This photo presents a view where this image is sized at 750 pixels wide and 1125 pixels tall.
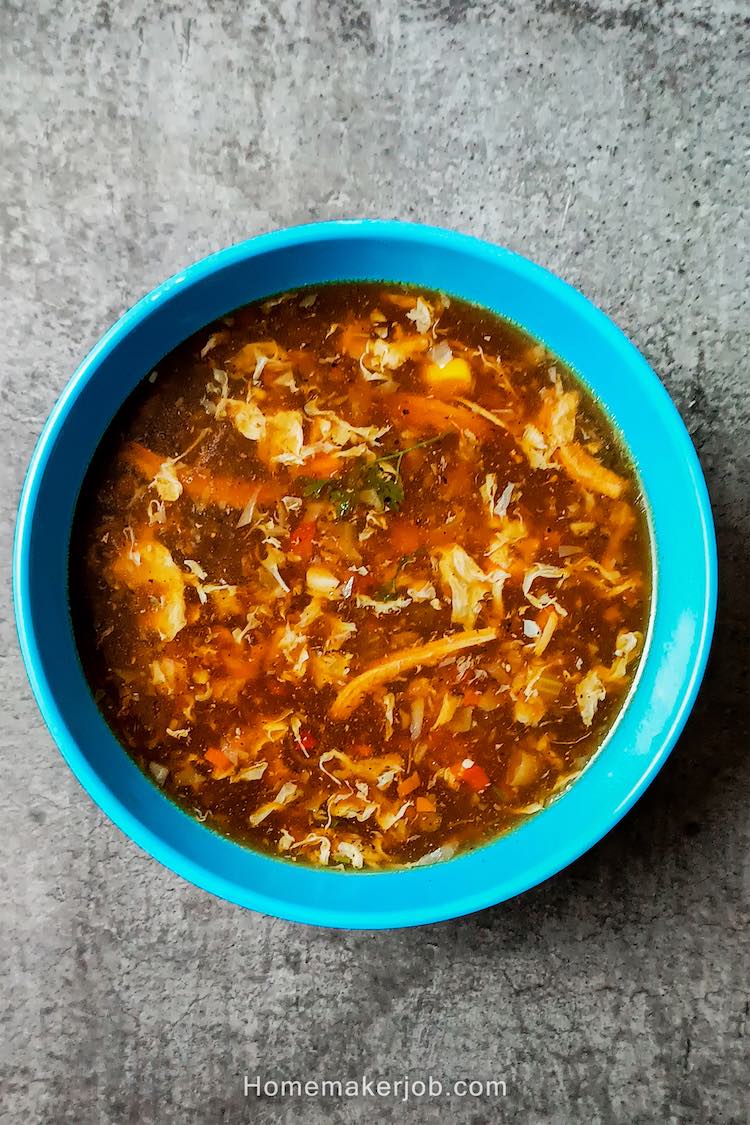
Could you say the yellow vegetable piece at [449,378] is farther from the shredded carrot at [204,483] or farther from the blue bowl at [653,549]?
the shredded carrot at [204,483]

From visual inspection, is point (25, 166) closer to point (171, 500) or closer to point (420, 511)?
point (171, 500)

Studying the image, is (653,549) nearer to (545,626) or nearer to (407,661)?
(545,626)

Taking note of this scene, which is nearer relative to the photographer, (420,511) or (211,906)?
(420,511)

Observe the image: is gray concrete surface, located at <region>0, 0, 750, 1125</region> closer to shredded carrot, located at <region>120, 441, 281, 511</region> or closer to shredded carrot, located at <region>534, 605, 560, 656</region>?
shredded carrot, located at <region>120, 441, 281, 511</region>

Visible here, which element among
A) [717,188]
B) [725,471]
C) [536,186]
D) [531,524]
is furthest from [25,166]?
[725,471]

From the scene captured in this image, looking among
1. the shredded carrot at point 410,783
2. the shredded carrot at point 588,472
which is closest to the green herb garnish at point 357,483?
the shredded carrot at point 588,472

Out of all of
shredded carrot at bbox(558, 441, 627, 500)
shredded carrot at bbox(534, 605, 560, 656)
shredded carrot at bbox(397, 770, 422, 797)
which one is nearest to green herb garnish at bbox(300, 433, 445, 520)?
shredded carrot at bbox(558, 441, 627, 500)
